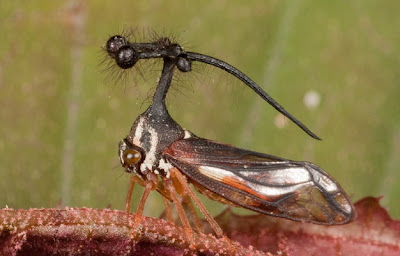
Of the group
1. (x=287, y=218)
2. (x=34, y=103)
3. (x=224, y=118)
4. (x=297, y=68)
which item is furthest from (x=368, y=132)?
(x=34, y=103)

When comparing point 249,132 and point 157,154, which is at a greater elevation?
point 249,132

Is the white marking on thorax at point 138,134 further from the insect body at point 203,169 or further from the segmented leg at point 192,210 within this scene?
the segmented leg at point 192,210

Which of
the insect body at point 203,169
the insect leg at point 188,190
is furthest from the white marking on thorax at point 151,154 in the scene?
the insect leg at point 188,190

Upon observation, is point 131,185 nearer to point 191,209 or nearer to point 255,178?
point 191,209

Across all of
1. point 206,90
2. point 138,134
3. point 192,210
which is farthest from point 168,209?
point 206,90

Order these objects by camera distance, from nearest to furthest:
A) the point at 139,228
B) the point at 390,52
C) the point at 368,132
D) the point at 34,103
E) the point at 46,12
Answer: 1. the point at 139,228
2. the point at 34,103
3. the point at 46,12
4. the point at 368,132
5. the point at 390,52

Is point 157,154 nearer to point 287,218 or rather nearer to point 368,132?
point 287,218
